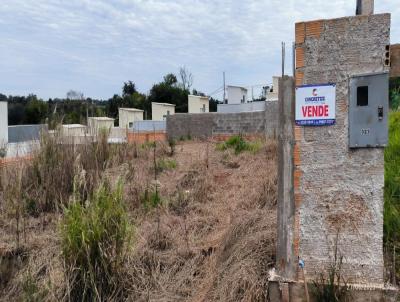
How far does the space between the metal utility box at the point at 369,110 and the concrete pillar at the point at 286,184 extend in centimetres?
38

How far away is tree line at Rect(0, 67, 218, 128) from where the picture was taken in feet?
21.7

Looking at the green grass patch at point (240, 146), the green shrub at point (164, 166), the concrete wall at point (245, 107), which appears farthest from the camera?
the concrete wall at point (245, 107)

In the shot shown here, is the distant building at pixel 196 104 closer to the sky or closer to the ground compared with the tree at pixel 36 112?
closer to the sky

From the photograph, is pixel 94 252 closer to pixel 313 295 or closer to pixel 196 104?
pixel 313 295

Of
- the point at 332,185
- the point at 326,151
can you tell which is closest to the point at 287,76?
the point at 326,151

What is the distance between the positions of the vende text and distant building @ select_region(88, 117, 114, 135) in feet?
14.0

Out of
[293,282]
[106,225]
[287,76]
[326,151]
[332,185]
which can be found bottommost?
[293,282]

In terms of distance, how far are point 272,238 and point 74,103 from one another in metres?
4.70

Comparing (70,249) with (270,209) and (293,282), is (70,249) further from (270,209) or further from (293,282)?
(270,209)

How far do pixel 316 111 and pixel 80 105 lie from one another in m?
4.94

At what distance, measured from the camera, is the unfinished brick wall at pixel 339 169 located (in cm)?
250

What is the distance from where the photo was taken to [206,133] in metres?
17.7

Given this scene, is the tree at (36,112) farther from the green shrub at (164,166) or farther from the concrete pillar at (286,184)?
the concrete pillar at (286,184)

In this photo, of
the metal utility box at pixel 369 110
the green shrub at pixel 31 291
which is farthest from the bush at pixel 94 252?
the metal utility box at pixel 369 110
